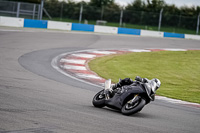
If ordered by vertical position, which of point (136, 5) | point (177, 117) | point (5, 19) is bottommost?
point (177, 117)

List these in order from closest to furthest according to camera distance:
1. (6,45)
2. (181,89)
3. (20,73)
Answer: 1. (20,73)
2. (181,89)
3. (6,45)

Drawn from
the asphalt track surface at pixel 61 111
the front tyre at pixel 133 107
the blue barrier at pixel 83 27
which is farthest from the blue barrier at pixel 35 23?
the front tyre at pixel 133 107

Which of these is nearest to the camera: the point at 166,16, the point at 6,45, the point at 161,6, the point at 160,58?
the point at 6,45

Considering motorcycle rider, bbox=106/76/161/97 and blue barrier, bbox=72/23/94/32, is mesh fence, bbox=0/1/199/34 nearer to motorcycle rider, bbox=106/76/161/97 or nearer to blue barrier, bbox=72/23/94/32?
blue barrier, bbox=72/23/94/32

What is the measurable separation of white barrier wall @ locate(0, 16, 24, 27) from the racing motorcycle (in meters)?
23.9

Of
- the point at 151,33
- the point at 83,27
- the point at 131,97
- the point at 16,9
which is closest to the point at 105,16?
the point at 83,27

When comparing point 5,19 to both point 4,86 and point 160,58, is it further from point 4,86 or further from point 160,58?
point 4,86

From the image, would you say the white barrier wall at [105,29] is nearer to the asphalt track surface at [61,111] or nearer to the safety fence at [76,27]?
the safety fence at [76,27]

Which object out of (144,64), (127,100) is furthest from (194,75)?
(127,100)

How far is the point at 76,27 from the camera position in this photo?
33344 mm

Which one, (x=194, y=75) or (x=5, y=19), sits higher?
(x=5, y=19)

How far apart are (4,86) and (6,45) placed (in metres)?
10.2

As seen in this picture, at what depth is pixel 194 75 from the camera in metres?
14.9

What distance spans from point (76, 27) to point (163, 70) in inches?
744
